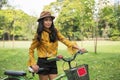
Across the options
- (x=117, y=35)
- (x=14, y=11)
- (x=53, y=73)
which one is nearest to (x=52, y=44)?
(x=53, y=73)

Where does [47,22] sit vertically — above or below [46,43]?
above

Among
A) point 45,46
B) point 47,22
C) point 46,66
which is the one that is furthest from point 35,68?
point 47,22

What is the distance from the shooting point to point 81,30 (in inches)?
1561

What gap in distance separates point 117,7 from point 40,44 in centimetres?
1949

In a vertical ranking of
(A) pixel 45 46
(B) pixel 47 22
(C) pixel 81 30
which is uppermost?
(B) pixel 47 22

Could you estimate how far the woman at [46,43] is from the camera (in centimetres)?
462

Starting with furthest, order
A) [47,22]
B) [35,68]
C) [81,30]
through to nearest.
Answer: [81,30] < [47,22] < [35,68]

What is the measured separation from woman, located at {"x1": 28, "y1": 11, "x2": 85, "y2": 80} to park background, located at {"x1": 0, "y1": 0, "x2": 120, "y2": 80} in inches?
205

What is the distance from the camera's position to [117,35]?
83.3 ft

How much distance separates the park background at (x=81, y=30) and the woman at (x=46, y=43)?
5.21 m

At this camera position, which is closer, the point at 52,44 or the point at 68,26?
the point at 52,44

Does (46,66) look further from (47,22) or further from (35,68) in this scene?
(47,22)

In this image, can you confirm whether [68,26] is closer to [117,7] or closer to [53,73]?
[117,7]

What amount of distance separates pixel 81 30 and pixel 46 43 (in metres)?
35.1
